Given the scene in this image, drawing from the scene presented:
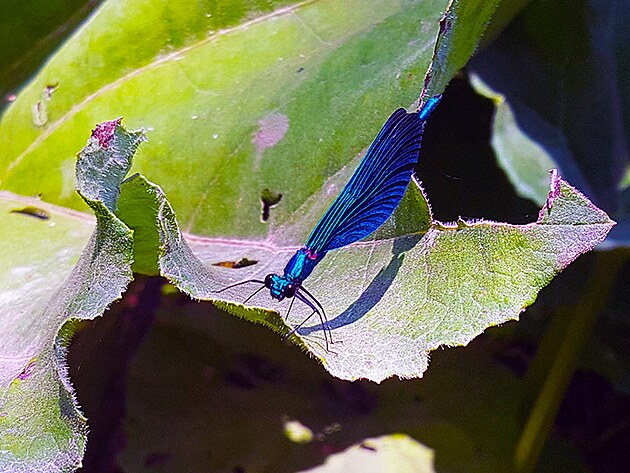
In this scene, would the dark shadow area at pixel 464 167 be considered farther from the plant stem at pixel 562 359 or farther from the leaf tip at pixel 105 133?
the leaf tip at pixel 105 133

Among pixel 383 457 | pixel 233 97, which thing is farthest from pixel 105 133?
pixel 383 457

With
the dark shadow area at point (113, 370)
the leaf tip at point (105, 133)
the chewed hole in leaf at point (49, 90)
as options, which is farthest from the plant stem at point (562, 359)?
the chewed hole in leaf at point (49, 90)

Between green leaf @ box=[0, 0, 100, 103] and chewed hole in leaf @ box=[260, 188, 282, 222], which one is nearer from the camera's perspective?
chewed hole in leaf @ box=[260, 188, 282, 222]

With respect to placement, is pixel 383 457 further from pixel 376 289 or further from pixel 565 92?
pixel 565 92

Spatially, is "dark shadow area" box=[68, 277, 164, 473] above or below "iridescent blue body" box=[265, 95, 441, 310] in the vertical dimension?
below

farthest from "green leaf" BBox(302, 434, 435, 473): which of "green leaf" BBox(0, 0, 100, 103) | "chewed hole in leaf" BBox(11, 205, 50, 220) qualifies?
"green leaf" BBox(0, 0, 100, 103)

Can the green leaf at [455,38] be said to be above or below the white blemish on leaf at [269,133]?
above

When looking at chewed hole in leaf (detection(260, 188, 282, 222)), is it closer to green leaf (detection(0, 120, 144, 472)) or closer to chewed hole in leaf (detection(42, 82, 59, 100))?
green leaf (detection(0, 120, 144, 472))

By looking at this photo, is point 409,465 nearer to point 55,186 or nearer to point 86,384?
point 86,384
